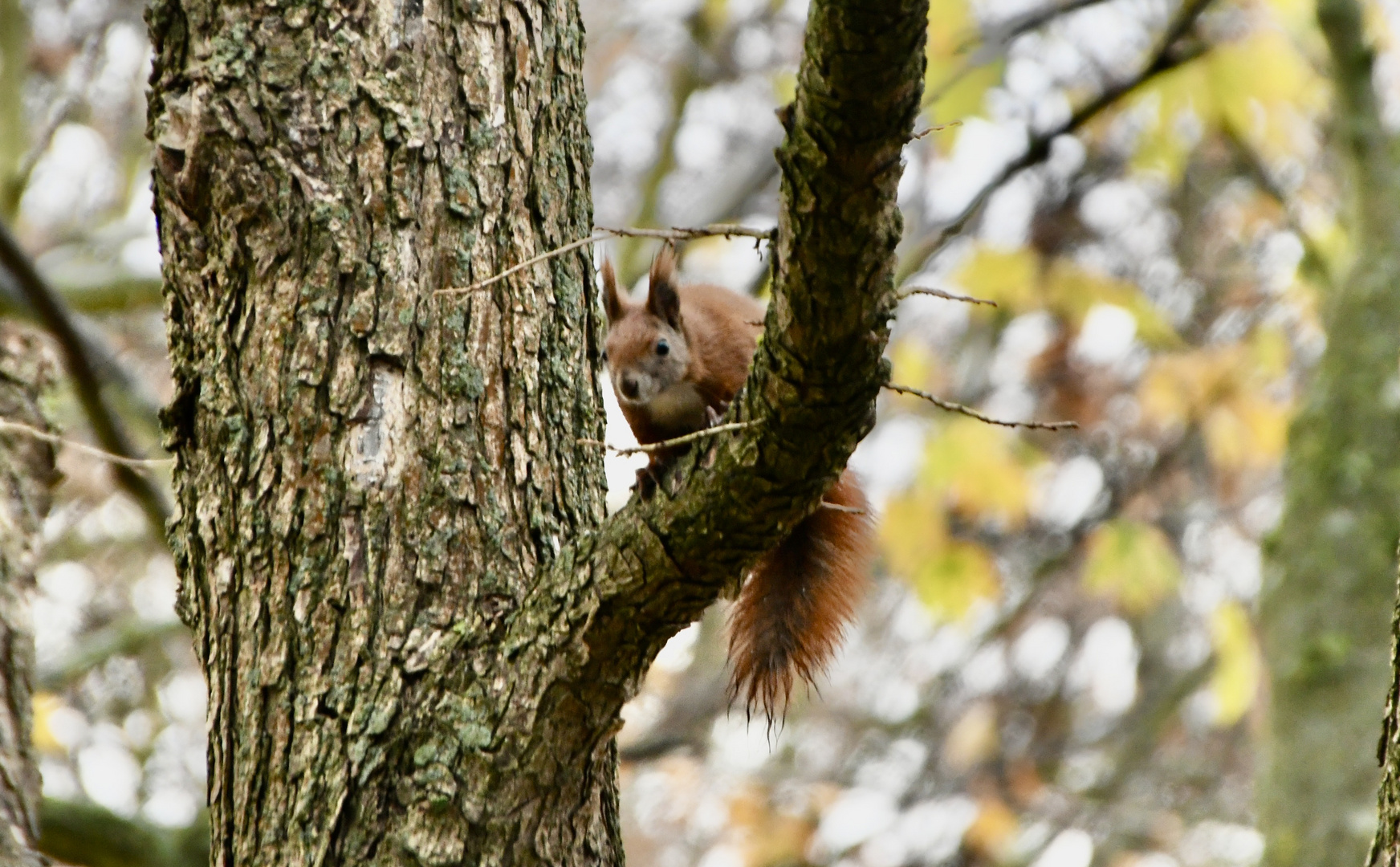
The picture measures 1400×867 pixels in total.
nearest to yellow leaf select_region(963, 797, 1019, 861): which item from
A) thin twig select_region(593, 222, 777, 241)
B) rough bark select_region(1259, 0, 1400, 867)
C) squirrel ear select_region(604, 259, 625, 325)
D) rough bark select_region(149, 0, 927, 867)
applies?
rough bark select_region(1259, 0, 1400, 867)

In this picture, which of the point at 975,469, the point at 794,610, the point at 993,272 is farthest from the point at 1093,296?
the point at 794,610

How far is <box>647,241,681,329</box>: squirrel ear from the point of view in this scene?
8.29 ft

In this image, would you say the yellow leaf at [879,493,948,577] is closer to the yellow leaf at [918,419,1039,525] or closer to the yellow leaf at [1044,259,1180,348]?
the yellow leaf at [918,419,1039,525]

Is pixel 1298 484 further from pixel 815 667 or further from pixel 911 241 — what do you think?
pixel 815 667

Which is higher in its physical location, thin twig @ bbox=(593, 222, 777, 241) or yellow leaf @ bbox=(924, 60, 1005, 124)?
yellow leaf @ bbox=(924, 60, 1005, 124)

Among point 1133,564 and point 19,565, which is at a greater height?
point 1133,564

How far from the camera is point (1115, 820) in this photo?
6766 millimetres

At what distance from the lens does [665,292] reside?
2.63 metres

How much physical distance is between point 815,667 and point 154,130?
1217 millimetres

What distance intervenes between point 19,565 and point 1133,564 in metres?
3.99

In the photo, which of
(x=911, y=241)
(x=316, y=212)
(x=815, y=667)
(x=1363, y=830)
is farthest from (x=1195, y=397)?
(x=316, y=212)

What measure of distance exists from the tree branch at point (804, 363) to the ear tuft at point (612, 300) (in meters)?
1.12

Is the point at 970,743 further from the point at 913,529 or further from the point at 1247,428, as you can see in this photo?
the point at 1247,428

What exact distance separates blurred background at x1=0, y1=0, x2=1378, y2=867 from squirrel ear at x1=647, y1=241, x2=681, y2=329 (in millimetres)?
1660
